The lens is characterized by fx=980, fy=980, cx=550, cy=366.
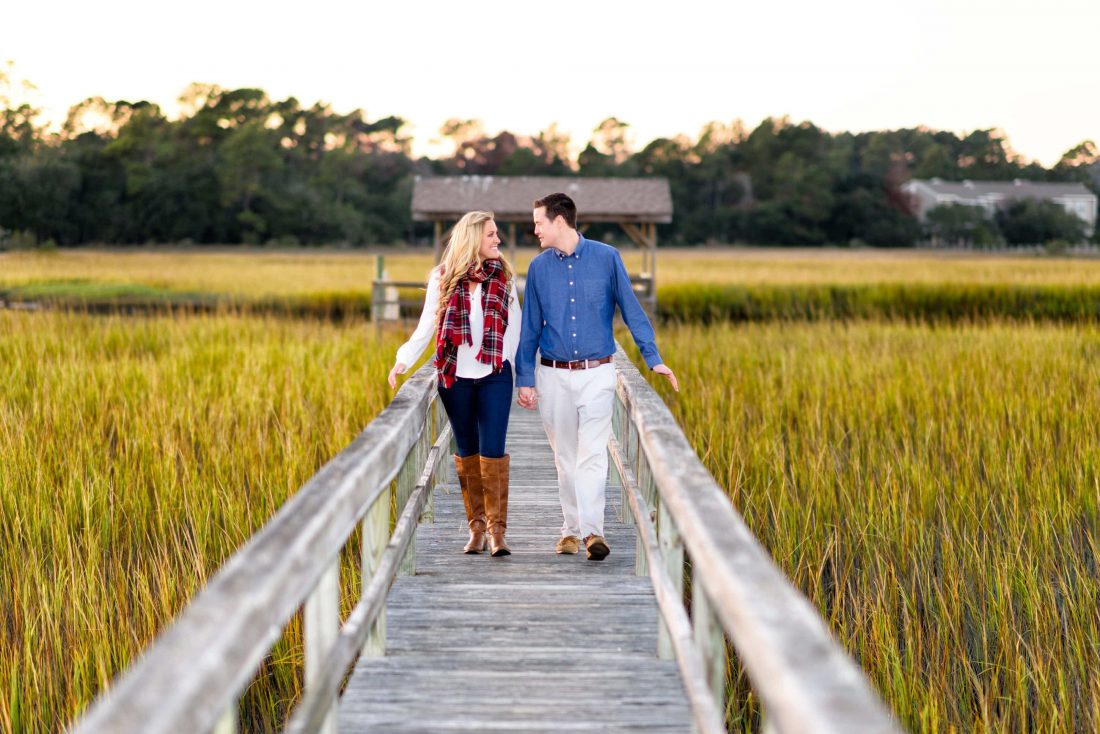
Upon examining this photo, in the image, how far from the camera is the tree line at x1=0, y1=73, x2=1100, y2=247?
6531 cm

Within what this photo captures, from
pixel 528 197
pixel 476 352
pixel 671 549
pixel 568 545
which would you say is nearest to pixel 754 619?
pixel 671 549

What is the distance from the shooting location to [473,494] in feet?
14.8

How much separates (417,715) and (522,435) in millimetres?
5486

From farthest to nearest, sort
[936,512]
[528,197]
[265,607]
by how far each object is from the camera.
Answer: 1. [528,197]
2. [936,512]
3. [265,607]

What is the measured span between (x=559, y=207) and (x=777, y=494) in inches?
118

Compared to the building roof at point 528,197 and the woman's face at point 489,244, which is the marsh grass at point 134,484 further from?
the building roof at point 528,197

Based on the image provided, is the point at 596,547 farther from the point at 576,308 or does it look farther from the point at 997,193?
the point at 997,193

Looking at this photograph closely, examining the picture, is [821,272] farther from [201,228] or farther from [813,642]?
[201,228]

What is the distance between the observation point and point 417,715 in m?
2.86

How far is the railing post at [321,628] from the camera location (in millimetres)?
2332

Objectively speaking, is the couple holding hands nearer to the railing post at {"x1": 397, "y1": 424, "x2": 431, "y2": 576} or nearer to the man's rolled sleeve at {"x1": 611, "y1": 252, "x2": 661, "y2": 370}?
the man's rolled sleeve at {"x1": 611, "y1": 252, "x2": 661, "y2": 370}

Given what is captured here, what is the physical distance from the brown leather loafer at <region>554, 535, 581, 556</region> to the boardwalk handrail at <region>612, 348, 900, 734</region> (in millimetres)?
1306

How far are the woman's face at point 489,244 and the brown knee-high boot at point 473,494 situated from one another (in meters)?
0.92

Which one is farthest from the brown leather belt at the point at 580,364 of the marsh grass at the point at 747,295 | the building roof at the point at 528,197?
the building roof at the point at 528,197
